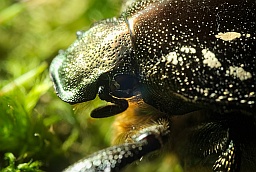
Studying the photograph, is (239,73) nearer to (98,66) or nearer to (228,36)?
(228,36)

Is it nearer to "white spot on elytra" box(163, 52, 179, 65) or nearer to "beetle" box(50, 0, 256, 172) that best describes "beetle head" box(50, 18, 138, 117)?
"beetle" box(50, 0, 256, 172)

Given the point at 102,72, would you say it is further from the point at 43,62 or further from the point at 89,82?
the point at 43,62

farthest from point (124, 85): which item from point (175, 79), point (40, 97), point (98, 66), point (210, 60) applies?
point (40, 97)

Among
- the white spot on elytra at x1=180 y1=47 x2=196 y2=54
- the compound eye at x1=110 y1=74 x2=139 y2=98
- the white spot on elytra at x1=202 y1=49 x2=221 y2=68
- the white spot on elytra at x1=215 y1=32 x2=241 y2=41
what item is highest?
the white spot on elytra at x1=215 y1=32 x2=241 y2=41

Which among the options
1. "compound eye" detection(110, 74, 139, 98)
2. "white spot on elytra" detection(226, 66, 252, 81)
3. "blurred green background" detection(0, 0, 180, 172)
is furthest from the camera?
"blurred green background" detection(0, 0, 180, 172)

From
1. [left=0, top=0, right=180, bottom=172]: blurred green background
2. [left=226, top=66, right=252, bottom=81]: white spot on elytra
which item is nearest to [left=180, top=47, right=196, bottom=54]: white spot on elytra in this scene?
[left=226, top=66, right=252, bottom=81]: white spot on elytra

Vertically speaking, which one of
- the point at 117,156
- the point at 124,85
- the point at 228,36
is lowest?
the point at 117,156

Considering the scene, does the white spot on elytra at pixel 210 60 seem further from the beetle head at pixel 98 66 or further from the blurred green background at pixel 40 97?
the blurred green background at pixel 40 97

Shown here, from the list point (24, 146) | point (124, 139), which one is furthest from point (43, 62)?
point (124, 139)
